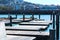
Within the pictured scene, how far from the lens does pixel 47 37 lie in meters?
7.14

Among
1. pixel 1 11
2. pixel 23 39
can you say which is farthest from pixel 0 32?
pixel 1 11

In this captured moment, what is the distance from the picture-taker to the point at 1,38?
510cm

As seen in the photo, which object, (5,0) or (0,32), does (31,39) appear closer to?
(0,32)

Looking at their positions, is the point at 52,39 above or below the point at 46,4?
below

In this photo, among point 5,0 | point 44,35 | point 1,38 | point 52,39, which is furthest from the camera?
point 5,0

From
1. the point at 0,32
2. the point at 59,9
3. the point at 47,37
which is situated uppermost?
the point at 59,9

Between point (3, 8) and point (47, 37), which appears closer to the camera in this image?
point (47, 37)

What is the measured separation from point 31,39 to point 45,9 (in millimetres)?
3710

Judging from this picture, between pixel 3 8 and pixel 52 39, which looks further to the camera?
pixel 3 8

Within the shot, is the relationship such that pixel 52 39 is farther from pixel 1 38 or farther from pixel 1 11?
pixel 1 11

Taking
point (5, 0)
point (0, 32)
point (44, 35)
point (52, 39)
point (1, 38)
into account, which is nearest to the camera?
point (1, 38)

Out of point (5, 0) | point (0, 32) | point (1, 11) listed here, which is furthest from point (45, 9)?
point (5, 0)

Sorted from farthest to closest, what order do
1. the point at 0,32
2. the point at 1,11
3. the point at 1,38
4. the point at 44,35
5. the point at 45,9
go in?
the point at 1,11, the point at 45,9, the point at 44,35, the point at 0,32, the point at 1,38

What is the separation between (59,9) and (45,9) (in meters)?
2.22
